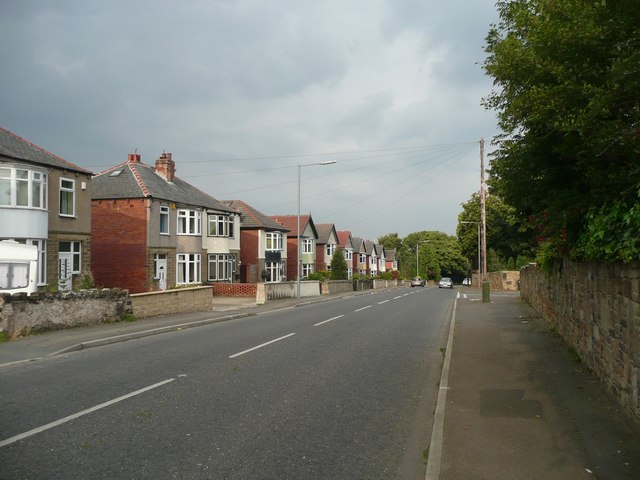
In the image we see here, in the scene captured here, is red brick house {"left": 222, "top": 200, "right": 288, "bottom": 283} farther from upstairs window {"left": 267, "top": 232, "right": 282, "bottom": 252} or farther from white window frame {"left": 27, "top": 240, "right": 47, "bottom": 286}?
white window frame {"left": 27, "top": 240, "right": 47, "bottom": 286}

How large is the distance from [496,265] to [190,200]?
243 ft

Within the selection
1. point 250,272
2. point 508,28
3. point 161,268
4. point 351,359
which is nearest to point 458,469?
point 351,359

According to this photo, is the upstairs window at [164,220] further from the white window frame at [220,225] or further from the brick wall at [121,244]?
the white window frame at [220,225]

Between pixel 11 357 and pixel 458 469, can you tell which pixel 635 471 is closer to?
pixel 458 469

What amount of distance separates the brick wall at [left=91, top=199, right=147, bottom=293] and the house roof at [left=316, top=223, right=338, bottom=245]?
4326 centimetres

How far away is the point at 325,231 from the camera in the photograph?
76375 mm

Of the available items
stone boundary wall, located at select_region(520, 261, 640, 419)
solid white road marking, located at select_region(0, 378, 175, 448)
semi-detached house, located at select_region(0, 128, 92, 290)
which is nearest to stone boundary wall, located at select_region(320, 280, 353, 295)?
semi-detached house, located at select_region(0, 128, 92, 290)

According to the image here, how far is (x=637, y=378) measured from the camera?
6332 millimetres

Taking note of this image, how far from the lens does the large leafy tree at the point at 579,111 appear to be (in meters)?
6.86

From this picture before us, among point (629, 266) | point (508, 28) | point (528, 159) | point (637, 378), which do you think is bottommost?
point (637, 378)

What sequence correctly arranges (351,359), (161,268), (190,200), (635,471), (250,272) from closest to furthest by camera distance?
(635,471) < (351,359) < (161,268) < (190,200) < (250,272)

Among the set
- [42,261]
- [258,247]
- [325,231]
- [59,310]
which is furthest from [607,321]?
[325,231]

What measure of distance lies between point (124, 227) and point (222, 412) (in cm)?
2887

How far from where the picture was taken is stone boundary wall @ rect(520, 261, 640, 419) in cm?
648
